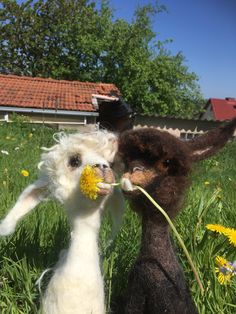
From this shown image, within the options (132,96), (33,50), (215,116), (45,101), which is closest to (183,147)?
(45,101)

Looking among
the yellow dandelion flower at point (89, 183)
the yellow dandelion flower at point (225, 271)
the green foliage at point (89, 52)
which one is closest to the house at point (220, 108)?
the green foliage at point (89, 52)

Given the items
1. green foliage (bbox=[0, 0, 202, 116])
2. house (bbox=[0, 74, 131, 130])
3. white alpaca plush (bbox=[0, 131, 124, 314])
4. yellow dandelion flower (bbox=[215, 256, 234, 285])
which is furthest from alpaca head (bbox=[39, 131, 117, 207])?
green foliage (bbox=[0, 0, 202, 116])

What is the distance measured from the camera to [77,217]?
1239mm

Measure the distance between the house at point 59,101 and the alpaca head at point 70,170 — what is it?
12.9 m

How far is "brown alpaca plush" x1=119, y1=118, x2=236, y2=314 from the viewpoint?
1.15 meters

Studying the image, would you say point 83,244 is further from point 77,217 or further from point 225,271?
point 225,271

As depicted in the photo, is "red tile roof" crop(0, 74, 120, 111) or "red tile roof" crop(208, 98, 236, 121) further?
"red tile roof" crop(208, 98, 236, 121)

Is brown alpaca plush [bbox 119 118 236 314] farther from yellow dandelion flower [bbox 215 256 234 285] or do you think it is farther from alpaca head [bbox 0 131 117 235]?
yellow dandelion flower [bbox 215 256 234 285]

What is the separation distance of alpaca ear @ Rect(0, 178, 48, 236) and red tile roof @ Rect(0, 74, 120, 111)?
1354 centimetres

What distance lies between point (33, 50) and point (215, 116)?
44.7 ft

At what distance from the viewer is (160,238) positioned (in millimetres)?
1196

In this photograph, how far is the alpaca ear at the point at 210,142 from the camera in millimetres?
1194

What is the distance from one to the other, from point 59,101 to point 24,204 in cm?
1541

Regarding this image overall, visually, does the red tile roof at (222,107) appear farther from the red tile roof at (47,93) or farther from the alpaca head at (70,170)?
the alpaca head at (70,170)
